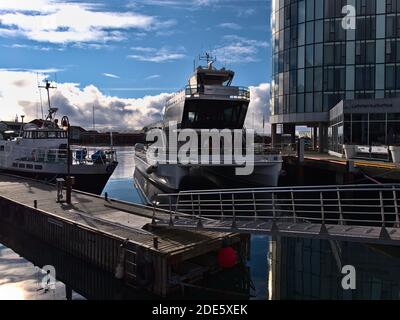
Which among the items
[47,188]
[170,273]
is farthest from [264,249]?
[47,188]

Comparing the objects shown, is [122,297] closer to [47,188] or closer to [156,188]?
[47,188]

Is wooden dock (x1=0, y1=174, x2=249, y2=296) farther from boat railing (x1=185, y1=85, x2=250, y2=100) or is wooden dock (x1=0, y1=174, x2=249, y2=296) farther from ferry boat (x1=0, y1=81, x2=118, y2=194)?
boat railing (x1=185, y1=85, x2=250, y2=100)

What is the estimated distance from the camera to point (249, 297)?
37.8 feet

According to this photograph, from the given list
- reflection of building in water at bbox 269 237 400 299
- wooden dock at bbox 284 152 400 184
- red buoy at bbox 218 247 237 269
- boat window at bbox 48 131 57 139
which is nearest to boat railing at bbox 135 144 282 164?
wooden dock at bbox 284 152 400 184

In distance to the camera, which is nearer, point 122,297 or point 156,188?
point 122,297

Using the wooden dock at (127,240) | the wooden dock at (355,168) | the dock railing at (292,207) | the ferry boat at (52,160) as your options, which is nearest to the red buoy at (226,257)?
the wooden dock at (127,240)

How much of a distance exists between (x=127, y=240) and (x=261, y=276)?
14.2ft

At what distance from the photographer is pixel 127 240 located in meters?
11.5

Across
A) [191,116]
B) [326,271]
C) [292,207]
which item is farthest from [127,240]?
[191,116]

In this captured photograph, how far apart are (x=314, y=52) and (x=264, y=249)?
34224 millimetres

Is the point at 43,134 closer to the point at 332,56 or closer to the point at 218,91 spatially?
the point at 218,91

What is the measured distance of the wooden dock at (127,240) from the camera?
1084 centimetres

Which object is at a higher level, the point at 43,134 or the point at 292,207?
the point at 43,134

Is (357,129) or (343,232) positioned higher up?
(357,129)
